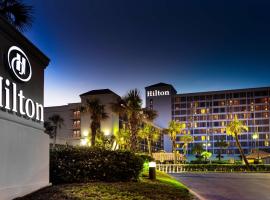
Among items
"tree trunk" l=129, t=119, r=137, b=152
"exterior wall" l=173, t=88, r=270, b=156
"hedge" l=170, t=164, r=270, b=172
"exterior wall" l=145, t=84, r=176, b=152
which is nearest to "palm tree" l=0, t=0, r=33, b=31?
"tree trunk" l=129, t=119, r=137, b=152

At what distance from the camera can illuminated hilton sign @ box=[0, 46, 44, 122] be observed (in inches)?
412

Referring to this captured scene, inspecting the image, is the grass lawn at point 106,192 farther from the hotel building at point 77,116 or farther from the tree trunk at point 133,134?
the hotel building at point 77,116

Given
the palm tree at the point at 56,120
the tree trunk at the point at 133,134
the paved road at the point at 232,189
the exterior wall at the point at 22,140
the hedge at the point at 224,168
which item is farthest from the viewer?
the palm tree at the point at 56,120

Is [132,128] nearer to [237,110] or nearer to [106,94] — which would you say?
[106,94]

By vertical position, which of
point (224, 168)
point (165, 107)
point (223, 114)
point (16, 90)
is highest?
point (165, 107)

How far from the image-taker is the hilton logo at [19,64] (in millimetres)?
11031

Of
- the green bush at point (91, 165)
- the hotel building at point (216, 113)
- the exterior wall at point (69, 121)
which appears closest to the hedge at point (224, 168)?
the green bush at point (91, 165)

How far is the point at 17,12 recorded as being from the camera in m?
13.2

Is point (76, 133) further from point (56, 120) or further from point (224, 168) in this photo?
point (224, 168)

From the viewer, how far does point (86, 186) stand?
12945 millimetres

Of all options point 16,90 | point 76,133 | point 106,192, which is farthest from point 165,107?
point 16,90

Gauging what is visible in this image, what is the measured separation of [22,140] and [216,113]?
163140mm

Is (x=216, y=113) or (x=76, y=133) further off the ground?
(x=216, y=113)

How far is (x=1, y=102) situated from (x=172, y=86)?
176 metres
